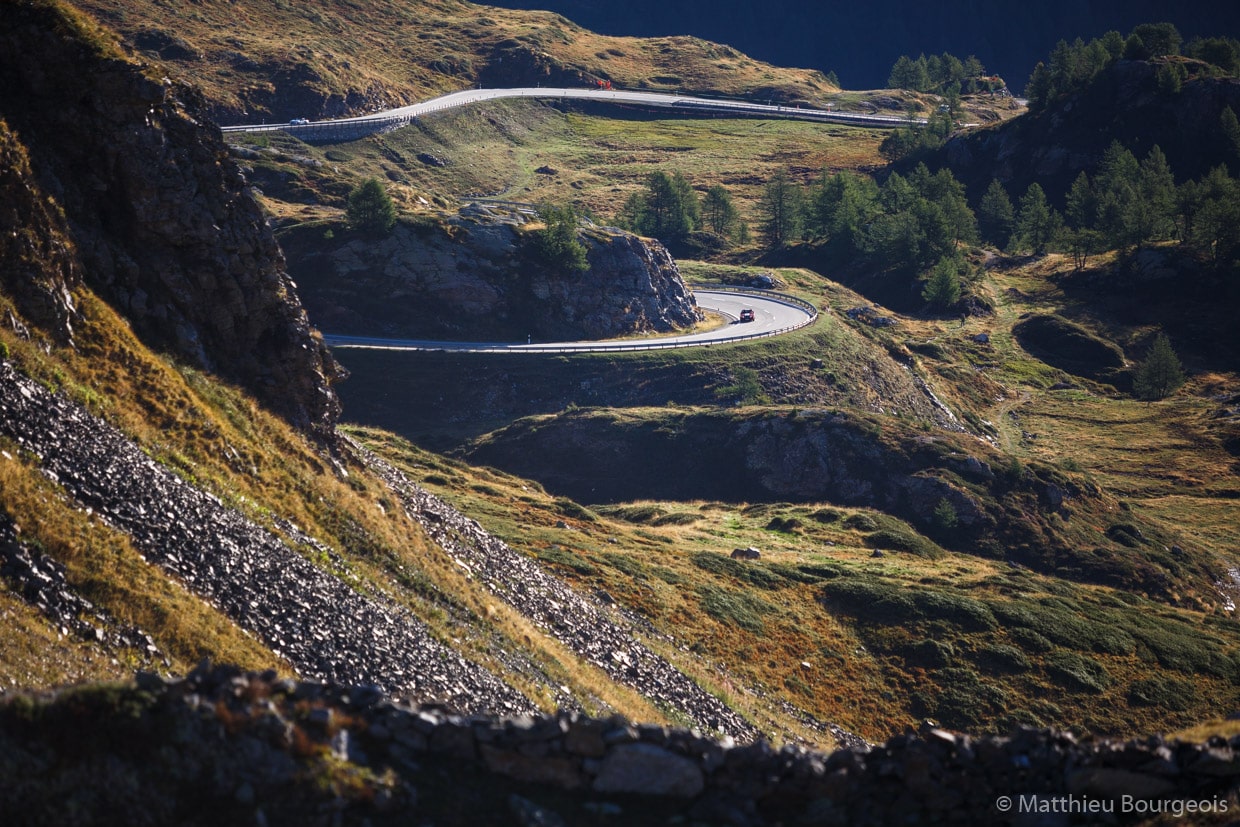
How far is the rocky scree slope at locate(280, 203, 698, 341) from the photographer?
99500 mm

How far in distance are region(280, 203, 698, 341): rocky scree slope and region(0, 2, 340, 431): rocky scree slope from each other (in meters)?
57.7

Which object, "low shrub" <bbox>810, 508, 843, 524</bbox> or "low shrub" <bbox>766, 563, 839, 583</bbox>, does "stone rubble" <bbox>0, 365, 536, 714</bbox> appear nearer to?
"low shrub" <bbox>766, 563, 839, 583</bbox>

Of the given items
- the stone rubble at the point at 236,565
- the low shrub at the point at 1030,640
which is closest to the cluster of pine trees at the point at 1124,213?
the low shrub at the point at 1030,640

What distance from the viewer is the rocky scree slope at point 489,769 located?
45.7 ft

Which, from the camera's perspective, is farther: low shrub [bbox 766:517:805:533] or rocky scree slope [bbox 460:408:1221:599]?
rocky scree slope [bbox 460:408:1221:599]

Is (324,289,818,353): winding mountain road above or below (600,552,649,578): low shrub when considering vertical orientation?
above

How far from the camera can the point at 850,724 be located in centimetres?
4716

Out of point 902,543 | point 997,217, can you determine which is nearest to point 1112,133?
point 997,217

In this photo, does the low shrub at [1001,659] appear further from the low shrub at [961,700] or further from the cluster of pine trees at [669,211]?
the cluster of pine trees at [669,211]

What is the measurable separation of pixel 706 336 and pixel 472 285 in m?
25.8

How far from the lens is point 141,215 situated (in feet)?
121

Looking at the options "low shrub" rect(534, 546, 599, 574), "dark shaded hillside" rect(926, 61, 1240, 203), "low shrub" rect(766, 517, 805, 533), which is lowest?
"low shrub" rect(766, 517, 805, 533)

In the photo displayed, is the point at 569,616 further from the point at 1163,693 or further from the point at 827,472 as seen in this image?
the point at 827,472

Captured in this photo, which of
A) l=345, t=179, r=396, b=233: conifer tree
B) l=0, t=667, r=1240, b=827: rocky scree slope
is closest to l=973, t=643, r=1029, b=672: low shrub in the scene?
l=0, t=667, r=1240, b=827: rocky scree slope
